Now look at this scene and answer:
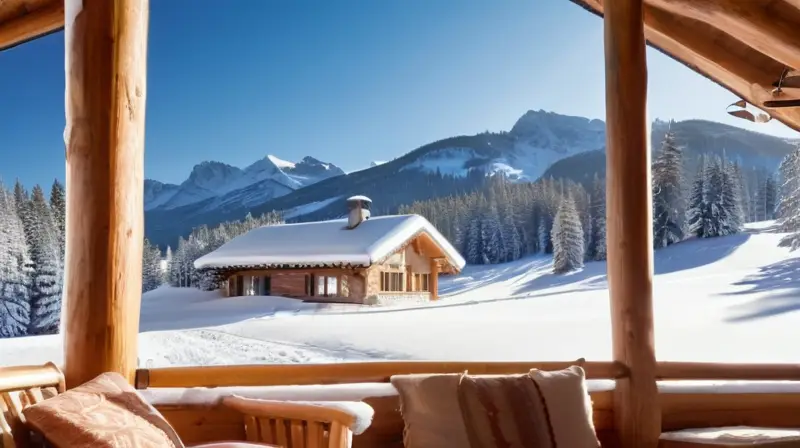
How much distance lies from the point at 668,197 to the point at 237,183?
260 cm

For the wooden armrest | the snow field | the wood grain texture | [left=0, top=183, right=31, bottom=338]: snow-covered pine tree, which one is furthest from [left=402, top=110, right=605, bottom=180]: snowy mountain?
[left=0, top=183, right=31, bottom=338]: snow-covered pine tree

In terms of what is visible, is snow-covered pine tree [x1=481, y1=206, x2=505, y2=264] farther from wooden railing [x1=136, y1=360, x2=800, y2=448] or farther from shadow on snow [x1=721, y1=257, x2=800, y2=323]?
shadow on snow [x1=721, y1=257, x2=800, y2=323]

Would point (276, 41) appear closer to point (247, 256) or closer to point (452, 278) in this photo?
point (247, 256)

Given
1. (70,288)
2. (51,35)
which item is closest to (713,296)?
(70,288)

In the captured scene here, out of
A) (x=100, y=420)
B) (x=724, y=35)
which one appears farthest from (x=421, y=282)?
(x=724, y=35)

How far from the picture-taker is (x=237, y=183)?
3.72 meters

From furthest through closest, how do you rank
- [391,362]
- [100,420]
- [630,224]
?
[630,224] < [391,362] < [100,420]

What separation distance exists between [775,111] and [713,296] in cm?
111

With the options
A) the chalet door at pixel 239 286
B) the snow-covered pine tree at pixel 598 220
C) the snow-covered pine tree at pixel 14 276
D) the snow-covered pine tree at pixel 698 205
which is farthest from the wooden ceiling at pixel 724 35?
the chalet door at pixel 239 286

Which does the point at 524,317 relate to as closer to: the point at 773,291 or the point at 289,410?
the point at 773,291

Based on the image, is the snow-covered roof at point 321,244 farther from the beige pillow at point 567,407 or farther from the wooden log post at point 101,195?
the beige pillow at point 567,407

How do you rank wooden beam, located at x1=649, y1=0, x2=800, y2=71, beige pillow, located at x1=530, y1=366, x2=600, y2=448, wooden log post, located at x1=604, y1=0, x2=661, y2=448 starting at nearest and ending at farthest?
1. beige pillow, located at x1=530, y1=366, x2=600, y2=448
2. wooden beam, located at x1=649, y1=0, x2=800, y2=71
3. wooden log post, located at x1=604, y1=0, x2=661, y2=448

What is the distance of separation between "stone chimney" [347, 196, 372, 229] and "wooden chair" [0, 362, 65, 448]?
5.95 feet

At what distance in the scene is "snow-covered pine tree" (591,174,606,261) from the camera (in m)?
3.71
